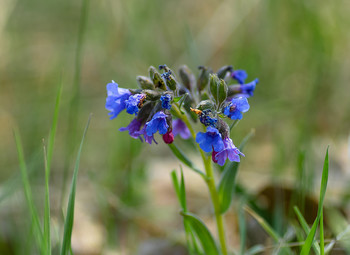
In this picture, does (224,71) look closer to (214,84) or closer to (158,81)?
(214,84)

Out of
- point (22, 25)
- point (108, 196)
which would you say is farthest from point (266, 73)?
point (22, 25)

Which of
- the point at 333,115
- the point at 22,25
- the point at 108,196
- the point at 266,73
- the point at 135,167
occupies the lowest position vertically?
the point at 108,196

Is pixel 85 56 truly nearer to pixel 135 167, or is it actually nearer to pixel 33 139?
pixel 33 139

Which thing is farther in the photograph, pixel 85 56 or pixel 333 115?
pixel 85 56

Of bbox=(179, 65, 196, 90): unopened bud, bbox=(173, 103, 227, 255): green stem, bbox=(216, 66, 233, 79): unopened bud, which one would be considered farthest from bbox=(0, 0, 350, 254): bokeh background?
bbox=(179, 65, 196, 90): unopened bud

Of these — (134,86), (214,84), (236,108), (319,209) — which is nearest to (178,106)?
(214,84)

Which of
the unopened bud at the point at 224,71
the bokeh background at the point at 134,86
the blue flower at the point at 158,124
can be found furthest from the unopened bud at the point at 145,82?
the bokeh background at the point at 134,86

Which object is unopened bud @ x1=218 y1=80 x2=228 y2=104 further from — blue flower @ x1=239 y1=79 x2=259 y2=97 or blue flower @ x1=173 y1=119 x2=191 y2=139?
blue flower @ x1=173 y1=119 x2=191 y2=139
